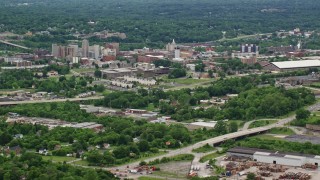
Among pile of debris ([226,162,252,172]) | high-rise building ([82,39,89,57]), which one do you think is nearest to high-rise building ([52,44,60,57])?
high-rise building ([82,39,89,57])

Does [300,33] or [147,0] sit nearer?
[300,33]

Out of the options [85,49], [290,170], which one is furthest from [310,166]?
[85,49]

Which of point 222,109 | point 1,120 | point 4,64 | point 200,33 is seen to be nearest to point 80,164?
point 1,120

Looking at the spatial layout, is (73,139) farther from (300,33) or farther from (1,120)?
(300,33)

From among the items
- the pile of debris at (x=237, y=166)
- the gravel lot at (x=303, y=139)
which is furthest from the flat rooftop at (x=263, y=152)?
the gravel lot at (x=303, y=139)

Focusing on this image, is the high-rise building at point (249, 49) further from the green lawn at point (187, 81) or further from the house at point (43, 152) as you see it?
the house at point (43, 152)

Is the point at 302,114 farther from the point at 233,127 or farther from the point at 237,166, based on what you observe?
the point at 237,166
